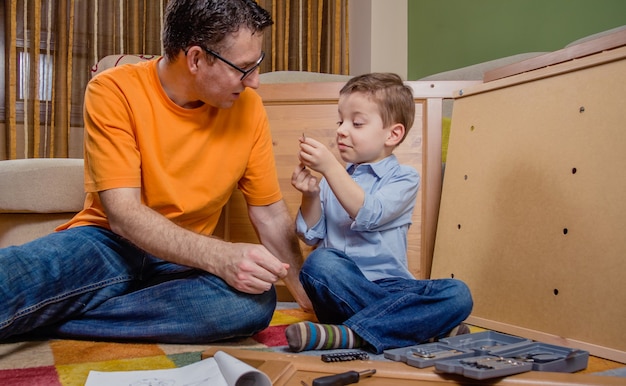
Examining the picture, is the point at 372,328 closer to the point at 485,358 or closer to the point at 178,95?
the point at 485,358

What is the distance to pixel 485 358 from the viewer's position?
0.96 meters

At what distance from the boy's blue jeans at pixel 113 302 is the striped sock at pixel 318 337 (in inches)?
5.1

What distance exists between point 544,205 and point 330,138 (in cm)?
63

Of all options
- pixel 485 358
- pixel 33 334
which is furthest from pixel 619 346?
pixel 33 334

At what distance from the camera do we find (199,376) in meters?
0.89

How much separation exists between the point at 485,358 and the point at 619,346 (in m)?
0.33

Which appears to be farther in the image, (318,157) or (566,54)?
(566,54)

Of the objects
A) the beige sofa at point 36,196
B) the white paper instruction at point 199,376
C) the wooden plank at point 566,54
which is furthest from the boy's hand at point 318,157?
the beige sofa at point 36,196

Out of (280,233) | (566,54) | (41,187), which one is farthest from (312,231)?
(41,187)

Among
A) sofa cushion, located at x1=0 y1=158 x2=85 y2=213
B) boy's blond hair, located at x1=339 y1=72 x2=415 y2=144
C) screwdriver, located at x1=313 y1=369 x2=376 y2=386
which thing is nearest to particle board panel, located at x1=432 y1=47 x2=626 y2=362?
boy's blond hair, located at x1=339 y1=72 x2=415 y2=144

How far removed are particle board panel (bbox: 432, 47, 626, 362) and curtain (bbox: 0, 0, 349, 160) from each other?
6.61ft

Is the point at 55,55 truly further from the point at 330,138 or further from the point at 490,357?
the point at 490,357

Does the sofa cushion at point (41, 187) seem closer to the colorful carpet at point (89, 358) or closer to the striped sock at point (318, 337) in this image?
the colorful carpet at point (89, 358)

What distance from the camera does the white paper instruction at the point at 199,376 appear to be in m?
0.82
